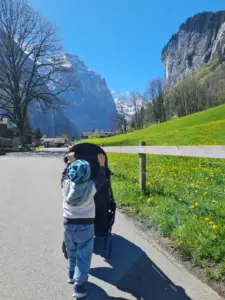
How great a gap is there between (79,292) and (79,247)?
17.4 inches

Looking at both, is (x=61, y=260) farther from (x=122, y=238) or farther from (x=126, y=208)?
(x=126, y=208)

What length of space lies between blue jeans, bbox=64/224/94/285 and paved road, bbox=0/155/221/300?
23cm

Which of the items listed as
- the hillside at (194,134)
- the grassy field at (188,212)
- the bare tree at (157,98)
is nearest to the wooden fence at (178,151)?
the grassy field at (188,212)

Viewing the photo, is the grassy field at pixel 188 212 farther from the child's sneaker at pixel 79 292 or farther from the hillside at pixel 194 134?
the hillside at pixel 194 134

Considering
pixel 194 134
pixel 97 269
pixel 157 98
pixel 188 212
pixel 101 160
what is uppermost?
pixel 157 98

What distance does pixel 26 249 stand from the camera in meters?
4.13

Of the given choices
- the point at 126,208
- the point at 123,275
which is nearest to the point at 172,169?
the point at 126,208

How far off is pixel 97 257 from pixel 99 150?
1.41m

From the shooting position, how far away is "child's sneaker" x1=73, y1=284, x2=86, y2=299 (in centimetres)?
283

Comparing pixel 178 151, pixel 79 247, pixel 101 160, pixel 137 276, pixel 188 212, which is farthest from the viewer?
pixel 178 151

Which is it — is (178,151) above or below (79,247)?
above

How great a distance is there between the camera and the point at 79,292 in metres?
2.85

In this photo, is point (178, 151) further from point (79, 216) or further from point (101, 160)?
point (79, 216)

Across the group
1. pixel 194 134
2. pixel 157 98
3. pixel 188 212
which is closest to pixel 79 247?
pixel 188 212
